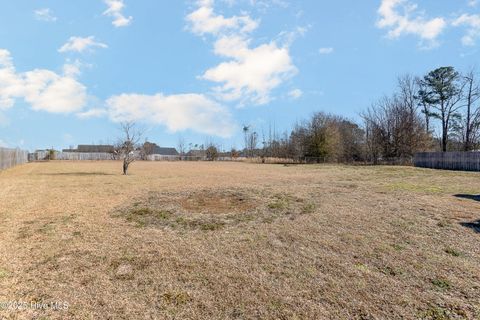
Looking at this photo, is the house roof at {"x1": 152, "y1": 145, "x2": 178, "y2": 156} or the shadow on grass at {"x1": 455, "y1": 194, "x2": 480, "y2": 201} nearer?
the shadow on grass at {"x1": 455, "y1": 194, "x2": 480, "y2": 201}

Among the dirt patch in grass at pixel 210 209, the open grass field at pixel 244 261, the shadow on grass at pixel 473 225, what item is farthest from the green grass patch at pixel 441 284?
the dirt patch in grass at pixel 210 209

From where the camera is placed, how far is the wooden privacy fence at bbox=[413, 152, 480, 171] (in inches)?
918

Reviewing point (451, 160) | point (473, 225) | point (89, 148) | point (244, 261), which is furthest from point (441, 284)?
point (89, 148)

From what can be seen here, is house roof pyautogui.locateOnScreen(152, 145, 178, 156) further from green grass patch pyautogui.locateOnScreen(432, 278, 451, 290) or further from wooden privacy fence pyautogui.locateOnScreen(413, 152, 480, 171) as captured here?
green grass patch pyautogui.locateOnScreen(432, 278, 451, 290)

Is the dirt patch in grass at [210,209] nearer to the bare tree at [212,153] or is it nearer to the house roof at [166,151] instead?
the bare tree at [212,153]

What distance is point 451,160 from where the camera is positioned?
82.8 ft

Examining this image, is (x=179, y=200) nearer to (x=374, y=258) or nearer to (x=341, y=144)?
(x=374, y=258)

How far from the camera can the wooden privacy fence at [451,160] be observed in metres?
23.3

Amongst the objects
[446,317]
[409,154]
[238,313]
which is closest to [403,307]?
[446,317]

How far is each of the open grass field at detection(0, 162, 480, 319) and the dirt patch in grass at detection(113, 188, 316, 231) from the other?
1.8 inches

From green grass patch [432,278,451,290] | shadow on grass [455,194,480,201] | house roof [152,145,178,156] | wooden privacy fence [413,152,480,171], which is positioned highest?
house roof [152,145,178,156]

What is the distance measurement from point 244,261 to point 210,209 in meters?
3.37

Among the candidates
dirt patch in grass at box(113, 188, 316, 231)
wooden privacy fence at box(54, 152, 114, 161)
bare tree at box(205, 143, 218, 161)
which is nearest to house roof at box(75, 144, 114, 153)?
wooden privacy fence at box(54, 152, 114, 161)

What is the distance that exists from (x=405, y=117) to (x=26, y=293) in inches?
1627
